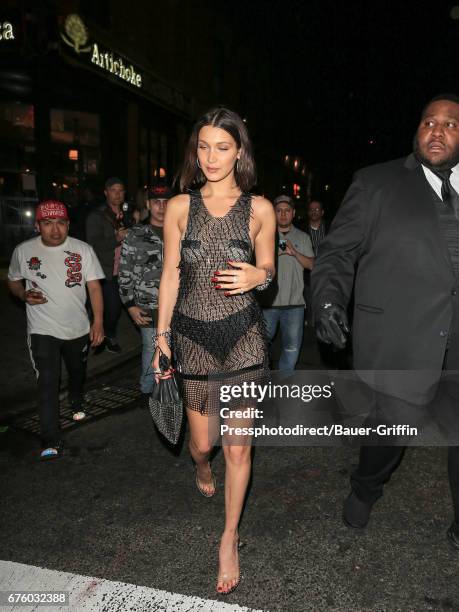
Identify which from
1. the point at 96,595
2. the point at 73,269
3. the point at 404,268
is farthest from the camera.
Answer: the point at 73,269

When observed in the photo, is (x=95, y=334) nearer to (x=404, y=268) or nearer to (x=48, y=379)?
(x=48, y=379)

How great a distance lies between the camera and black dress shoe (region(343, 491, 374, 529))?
3.09m

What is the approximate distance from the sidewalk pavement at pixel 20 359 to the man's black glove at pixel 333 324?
124 inches

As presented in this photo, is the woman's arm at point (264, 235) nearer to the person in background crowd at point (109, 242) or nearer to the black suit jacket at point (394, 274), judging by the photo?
the black suit jacket at point (394, 274)

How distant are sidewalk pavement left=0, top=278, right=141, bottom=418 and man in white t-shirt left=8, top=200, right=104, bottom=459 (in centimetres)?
63

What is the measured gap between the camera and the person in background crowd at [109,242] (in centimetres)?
731

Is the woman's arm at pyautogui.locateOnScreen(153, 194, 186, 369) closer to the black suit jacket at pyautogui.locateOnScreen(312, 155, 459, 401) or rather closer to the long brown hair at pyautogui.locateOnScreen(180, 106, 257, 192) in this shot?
the long brown hair at pyautogui.locateOnScreen(180, 106, 257, 192)

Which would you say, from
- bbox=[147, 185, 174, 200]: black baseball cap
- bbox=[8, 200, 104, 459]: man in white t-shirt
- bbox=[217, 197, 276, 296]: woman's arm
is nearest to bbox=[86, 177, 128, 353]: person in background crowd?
bbox=[147, 185, 174, 200]: black baseball cap

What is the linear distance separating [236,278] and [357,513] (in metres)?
1.65

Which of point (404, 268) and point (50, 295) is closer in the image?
point (404, 268)

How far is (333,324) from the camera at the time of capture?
2.64 metres

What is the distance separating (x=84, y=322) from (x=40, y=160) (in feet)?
30.5

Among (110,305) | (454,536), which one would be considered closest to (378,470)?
(454,536)

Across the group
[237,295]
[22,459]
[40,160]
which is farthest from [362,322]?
[40,160]
